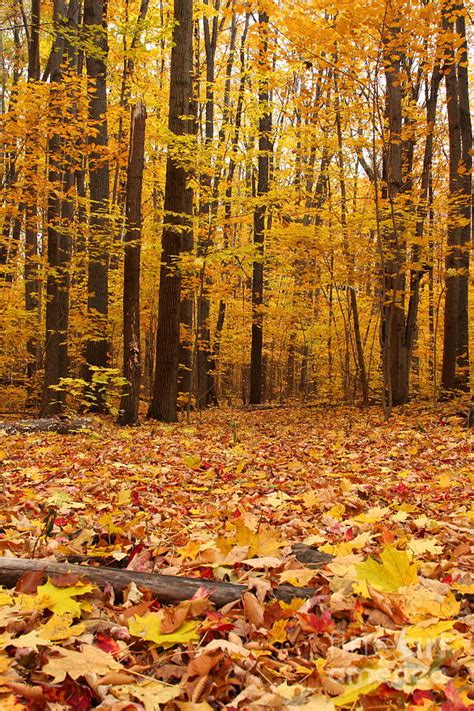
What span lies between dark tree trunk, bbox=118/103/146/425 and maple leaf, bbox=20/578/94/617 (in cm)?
672

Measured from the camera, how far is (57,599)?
1877 mm

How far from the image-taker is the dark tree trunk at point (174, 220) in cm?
865

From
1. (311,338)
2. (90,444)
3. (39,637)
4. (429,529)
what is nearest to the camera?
(39,637)

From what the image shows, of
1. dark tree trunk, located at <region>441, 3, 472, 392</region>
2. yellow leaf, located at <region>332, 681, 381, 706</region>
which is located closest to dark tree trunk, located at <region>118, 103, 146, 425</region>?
dark tree trunk, located at <region>441, 3, 472, 392</region>

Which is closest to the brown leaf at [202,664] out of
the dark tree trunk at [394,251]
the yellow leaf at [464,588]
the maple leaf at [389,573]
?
the maple leaf at [389,573]

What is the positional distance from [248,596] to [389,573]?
0.53 m

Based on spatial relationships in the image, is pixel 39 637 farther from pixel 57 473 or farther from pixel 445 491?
pixel 57 473

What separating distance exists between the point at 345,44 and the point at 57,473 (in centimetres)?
681

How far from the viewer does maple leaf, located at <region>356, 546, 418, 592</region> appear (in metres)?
1.90

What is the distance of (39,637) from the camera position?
1674 mm

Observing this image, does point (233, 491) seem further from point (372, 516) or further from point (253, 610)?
point (253, 610)

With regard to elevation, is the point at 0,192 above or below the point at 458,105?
below

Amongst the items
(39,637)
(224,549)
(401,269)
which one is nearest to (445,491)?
(224,549)

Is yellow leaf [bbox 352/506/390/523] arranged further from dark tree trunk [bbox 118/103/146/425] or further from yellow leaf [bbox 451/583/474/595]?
dark tree trunk [bbox 118/103/146/425]
